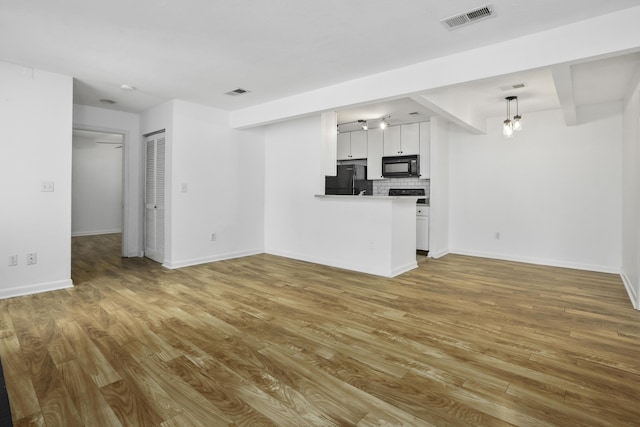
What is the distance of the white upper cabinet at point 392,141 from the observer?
6832mm

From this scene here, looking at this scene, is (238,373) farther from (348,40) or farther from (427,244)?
(427,244)

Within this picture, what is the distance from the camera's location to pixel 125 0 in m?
2.41

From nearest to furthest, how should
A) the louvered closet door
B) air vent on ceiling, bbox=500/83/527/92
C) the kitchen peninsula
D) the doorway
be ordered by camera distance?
air vent on ceiling, bbox=500/83/527/92 → the kitchen peninsula → the louvered closet door → the doorway

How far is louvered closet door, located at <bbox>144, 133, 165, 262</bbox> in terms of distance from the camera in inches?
210

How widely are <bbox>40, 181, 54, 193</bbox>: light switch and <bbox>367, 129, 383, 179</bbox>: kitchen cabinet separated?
5.39 m

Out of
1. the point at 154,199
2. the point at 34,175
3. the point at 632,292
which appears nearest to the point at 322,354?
the point at 632,292

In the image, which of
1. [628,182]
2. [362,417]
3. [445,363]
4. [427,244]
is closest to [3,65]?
[362,417]

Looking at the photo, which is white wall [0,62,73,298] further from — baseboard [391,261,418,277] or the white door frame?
baseboard [391,261,418,277]

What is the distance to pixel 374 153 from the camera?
23.7 ft

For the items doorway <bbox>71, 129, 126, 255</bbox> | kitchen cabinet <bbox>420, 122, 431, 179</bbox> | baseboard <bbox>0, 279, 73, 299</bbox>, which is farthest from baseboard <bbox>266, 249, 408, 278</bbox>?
doorway <bbox>71, 129, 126, 255</bbox>

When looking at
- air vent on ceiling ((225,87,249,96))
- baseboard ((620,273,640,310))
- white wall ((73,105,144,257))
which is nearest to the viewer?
baseboard ((620,273,640,310))

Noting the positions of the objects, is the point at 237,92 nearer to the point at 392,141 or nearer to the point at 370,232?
the point at 370,232

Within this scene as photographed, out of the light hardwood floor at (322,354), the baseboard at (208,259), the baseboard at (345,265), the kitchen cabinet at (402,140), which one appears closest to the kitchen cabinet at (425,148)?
the kitchen cabinet at (402,140)

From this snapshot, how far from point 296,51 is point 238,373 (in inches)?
111
